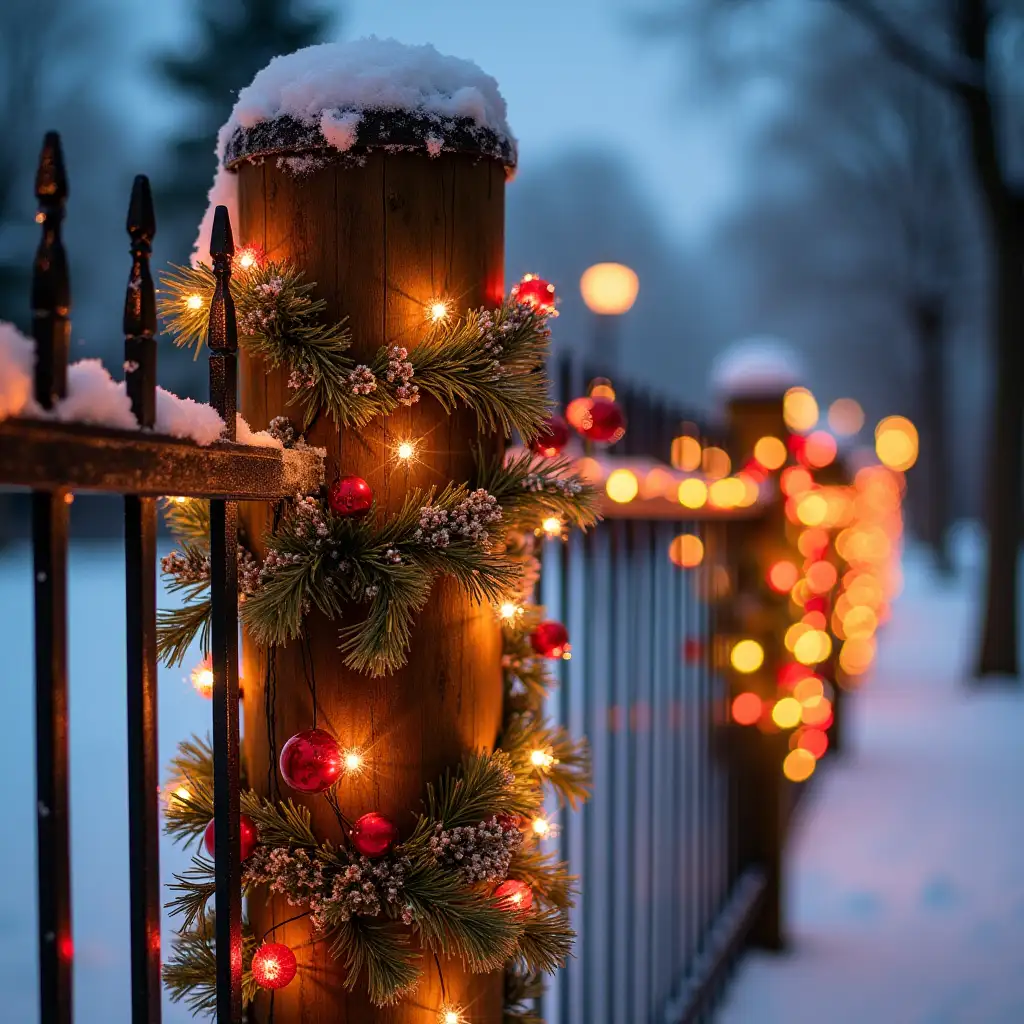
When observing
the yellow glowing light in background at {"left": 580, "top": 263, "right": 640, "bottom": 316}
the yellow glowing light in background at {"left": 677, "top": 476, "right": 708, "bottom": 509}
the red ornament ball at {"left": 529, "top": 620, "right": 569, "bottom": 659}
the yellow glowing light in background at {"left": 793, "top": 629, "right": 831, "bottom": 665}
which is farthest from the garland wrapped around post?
the yellow glowing light in background at {"left": 793, "top": 629, "right": 831, "bottom": 665}

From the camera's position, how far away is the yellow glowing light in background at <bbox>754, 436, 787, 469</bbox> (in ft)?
15.1

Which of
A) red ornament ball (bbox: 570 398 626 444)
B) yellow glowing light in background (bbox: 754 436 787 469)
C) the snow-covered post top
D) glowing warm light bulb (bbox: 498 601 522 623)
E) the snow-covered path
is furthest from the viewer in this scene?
the snow-covered post top

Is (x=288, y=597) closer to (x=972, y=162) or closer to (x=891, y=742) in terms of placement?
(x=891, y=742)

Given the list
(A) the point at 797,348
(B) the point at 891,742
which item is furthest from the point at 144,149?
(A) the point at 797,348

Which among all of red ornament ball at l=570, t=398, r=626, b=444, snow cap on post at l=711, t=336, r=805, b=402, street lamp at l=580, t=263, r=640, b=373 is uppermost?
street lamp at l=580, t=263, r=640, b=373

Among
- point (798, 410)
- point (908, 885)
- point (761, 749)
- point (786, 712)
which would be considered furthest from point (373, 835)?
point (798, 410)

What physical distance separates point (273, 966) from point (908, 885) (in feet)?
13.7

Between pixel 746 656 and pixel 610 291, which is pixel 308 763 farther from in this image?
pixel 746 656

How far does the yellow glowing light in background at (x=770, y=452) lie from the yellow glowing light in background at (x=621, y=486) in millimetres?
2181

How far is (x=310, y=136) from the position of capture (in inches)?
57.7

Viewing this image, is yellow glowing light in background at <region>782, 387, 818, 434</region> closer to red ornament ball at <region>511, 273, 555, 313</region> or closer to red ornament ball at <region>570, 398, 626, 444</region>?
red ornament ball at <region>570, 398, 626, 444</region>

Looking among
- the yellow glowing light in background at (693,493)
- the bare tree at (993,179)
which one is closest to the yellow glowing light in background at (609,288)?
the yellow glowing light in background at (693,493)

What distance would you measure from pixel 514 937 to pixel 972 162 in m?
10.2

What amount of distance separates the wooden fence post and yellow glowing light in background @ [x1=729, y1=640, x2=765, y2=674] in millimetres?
2782
